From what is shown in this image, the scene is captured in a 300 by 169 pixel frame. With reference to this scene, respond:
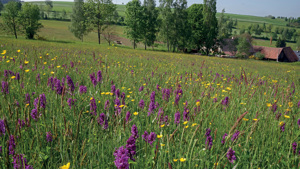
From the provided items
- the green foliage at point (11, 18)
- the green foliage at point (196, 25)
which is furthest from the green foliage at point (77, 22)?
the green foliage at point (196, 25)

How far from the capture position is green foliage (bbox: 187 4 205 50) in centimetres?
4753

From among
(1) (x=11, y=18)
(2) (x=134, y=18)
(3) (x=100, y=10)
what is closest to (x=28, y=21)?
(1) (x=11, y=18)

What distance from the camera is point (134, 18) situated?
45.7 m

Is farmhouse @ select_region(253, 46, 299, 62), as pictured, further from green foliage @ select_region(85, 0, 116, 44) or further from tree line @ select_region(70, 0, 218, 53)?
green foliage @ select_region(85, 0, 116, 44)

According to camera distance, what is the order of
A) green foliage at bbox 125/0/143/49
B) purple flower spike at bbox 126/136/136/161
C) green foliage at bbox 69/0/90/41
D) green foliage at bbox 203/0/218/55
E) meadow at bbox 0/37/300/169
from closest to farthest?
purple flower spike at bbox 126/136/136/161
meadow at bbox 0/37/300/169
green foliage at bbox 125/0/143/49
green foliage at bbox 203/0/218/55
green foliage at bbox 69/0/90/41

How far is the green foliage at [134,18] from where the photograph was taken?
149 ft

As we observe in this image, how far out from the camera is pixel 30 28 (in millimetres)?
43375

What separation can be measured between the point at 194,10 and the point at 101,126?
53.4 m

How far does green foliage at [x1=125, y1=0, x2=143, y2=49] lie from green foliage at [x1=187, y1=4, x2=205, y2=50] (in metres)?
13.4

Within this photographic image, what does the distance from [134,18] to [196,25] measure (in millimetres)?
16376

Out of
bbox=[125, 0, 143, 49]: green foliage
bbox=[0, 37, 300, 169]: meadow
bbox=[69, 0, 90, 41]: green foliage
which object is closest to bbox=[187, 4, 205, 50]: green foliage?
bbox=[125, 0, 143, 49]: green foliage

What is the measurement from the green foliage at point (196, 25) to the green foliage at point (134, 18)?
44.1 ft

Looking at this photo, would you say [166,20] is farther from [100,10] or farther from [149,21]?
[100,10]

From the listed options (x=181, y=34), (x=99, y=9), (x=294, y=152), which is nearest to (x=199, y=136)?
(x=294, y=152)
